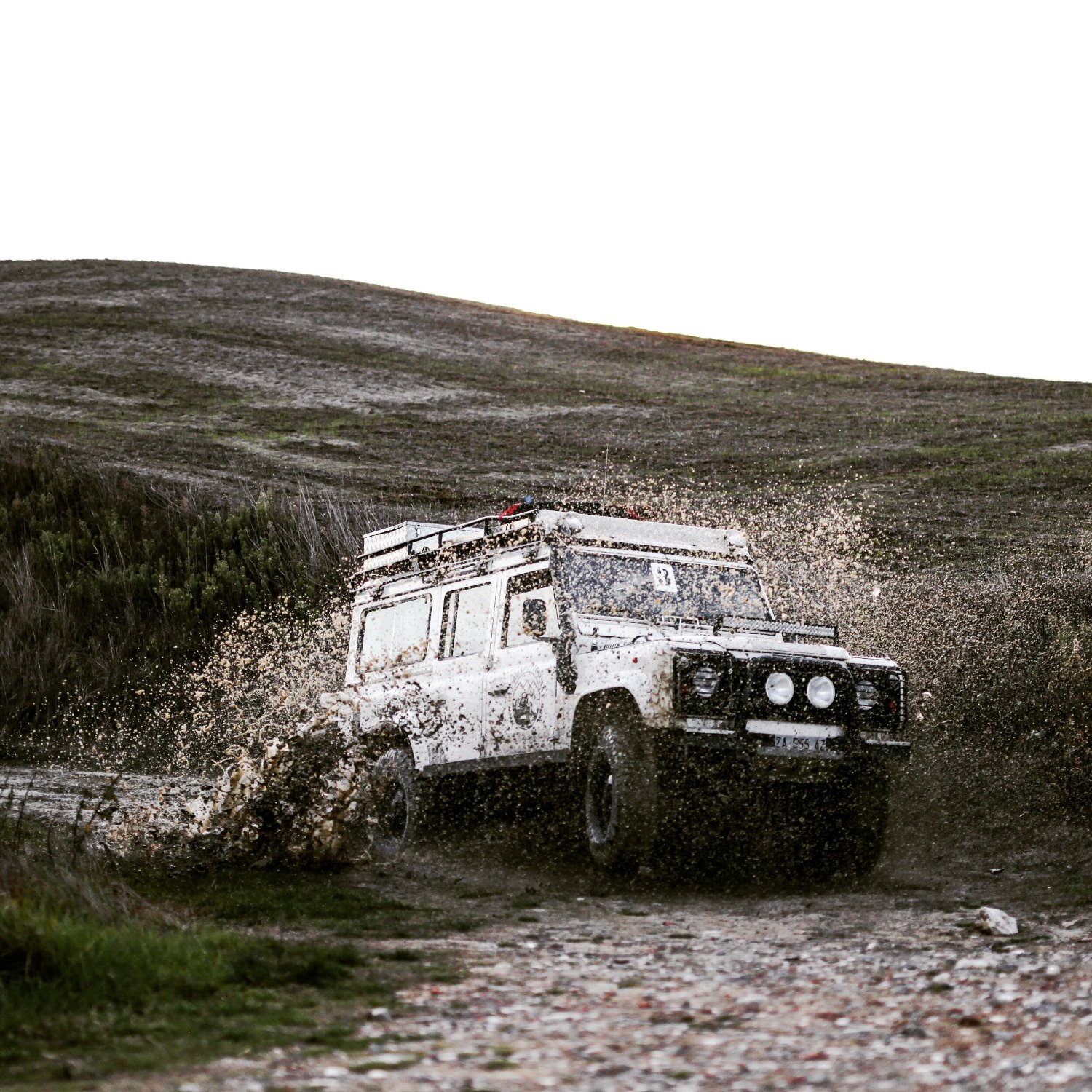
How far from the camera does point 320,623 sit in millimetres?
18375

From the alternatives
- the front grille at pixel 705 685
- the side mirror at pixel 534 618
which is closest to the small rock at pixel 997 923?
the front grille at pixel 705 685

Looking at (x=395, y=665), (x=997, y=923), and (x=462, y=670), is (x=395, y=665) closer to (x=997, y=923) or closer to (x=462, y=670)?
(x=462, y=670)

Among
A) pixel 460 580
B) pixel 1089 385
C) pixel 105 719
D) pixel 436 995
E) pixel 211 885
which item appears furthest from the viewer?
pixel 1089 385

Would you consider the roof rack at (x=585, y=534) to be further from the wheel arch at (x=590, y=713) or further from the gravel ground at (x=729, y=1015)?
the gravel ground at (x=729, y=1015)

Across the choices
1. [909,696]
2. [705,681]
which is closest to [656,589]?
[705,681]

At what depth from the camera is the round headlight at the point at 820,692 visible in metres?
8.57

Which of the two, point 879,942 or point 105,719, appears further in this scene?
point 105,719

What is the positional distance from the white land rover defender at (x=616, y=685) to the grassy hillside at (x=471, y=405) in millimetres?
10073

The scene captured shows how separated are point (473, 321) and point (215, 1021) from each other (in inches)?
1670

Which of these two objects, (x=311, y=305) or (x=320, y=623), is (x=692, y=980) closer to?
(x=320, y=623)

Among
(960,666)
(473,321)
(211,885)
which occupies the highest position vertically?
(473,321)

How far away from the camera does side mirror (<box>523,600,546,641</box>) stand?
958 centimetres

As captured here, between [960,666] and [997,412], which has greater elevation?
[997,412]

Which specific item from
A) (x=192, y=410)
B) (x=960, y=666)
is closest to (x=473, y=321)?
(x=192, y=410)
